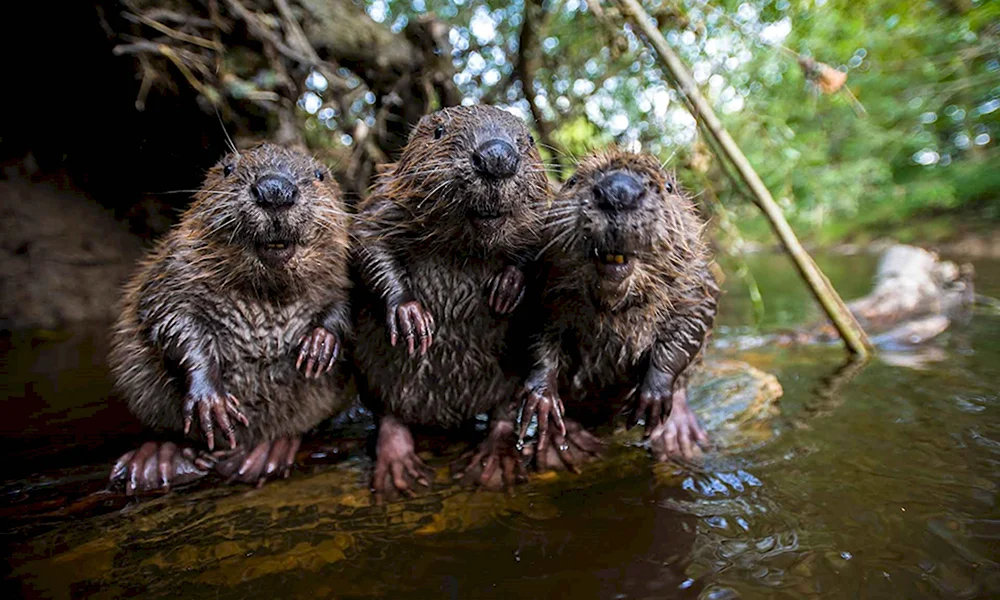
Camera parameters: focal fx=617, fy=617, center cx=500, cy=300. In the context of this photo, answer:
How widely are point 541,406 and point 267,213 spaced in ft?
4.14

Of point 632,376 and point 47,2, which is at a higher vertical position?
point 47,2

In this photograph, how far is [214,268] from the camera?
2.53 metres

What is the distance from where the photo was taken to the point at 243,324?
2.53 meters

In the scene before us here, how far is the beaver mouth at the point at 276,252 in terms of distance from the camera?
2.35 metres

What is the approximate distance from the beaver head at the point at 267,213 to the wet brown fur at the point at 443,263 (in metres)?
0.27

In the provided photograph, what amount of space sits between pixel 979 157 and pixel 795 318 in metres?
14.3

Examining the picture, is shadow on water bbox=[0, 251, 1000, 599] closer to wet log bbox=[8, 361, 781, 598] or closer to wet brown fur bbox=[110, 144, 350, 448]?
wet log bbox=[8, 361, 781, 598]

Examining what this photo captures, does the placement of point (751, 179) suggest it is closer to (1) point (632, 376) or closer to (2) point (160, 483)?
(1) point (632, 376)

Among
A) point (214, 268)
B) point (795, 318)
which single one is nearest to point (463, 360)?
point (214, 268)

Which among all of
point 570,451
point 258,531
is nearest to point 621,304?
point 570,451

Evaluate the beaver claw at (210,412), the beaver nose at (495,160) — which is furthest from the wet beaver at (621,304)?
the beaver claw at (210,412)

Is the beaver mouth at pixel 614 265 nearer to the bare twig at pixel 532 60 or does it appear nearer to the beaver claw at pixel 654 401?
the beaver claw at pixel 654 401

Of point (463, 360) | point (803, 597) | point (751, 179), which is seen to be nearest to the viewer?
point (803, 597)

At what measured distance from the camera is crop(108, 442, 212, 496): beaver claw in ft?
7.69
